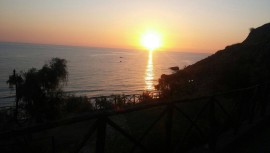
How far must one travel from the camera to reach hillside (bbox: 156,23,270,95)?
19484 mm

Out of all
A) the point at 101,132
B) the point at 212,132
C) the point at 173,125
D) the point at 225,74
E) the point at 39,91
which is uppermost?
the point at 225,74

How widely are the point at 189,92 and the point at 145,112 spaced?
11715 millimetres

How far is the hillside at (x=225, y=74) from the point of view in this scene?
63.9 ft

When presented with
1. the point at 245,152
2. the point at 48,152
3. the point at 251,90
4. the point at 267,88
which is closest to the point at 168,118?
the point at 245,152

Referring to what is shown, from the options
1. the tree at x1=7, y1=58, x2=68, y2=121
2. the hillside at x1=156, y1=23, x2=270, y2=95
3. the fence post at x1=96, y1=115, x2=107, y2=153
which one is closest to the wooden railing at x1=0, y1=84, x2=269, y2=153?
the fence post at x1=96, y1=115, x2=107, y2=153

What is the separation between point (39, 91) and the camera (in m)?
24.1

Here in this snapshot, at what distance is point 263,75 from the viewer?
70.1 ft

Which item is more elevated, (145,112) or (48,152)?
(145,112)

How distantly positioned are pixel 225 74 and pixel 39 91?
14491 mm

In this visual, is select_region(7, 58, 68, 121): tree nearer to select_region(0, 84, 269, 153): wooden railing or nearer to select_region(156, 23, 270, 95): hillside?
select_region(156, 23, 270, 95): hillside

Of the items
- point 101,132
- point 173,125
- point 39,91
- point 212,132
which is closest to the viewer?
point 101,132

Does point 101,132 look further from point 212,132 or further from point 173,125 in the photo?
point 173,125

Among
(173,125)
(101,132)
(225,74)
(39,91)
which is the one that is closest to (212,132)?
(173,125)

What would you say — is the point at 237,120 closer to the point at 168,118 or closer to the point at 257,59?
the point at 168,118
